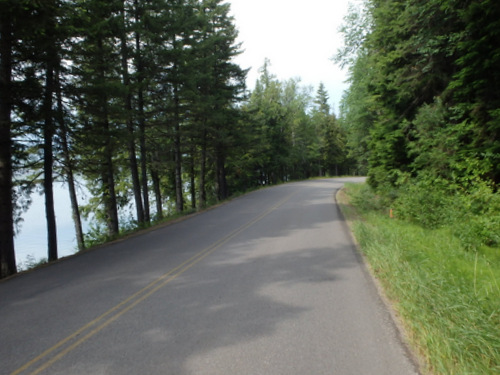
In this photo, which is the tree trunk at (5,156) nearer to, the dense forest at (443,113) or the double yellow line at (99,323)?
the double yellow line at (99,323)

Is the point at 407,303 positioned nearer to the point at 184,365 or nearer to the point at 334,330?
the point at 334,330

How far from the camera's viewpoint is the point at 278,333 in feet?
13.7

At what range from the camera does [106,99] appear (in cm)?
1148

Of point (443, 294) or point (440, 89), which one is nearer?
point (443, 294)

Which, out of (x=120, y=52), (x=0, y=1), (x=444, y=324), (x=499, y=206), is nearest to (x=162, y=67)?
(x=120, y=52)

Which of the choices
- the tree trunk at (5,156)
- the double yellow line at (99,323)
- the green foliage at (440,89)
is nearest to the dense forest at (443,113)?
the green foliage at (440,89)

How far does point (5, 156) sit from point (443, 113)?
44.9 ft

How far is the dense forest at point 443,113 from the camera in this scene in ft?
26.6

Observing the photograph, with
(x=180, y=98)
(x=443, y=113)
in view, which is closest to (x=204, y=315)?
(x=443, y=113)

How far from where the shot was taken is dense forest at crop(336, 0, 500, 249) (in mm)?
8094

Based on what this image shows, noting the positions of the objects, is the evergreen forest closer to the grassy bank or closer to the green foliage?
the green foliage

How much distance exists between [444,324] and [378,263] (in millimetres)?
2890

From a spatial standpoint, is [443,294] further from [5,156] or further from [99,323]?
[5,156]

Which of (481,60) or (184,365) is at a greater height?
(481,60)
